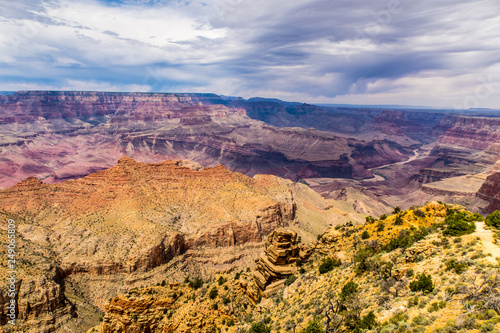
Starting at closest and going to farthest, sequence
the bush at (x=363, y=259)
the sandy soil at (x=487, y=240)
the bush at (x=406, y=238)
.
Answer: the sandy soil at (x=487, y=240) < the bush at (x=363, y=259) < the bush at (x=406, y=238)

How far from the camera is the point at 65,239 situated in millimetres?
58531

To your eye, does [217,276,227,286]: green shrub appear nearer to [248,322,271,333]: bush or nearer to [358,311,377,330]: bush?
[248,322,271,333]: bush

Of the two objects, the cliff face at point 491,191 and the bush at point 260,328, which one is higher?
the bush at point 260,328

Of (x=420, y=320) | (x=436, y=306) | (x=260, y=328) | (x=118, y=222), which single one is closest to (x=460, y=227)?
(x=436, y=306)

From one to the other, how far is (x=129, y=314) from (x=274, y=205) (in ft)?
175

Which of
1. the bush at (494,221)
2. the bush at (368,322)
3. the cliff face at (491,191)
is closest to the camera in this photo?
the bush at (368,322)

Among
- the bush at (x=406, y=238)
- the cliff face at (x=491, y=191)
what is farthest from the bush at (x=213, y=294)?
the cliff face at (x=491, y=191)

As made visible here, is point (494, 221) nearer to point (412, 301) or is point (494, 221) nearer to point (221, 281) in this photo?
point (412, 301)

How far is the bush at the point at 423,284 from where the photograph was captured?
17891mm

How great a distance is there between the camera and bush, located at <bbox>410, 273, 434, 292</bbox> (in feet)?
58.7

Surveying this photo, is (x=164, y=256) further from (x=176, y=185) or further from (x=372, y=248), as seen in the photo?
(x=372, y=248)

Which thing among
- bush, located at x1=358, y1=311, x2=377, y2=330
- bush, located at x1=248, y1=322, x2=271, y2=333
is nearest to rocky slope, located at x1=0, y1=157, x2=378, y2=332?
bush, located at x1=248, y1=322, x2=271, y2=333

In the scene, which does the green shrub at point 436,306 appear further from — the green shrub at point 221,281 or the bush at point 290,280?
the green shrub at point 221,281

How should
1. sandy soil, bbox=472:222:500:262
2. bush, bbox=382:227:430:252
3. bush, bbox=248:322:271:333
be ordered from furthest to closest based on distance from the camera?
bush, bbox=382:227:430:252 → bush, bbox=248:322:271:333 → sandy soil, bbox=472:222:500:262
